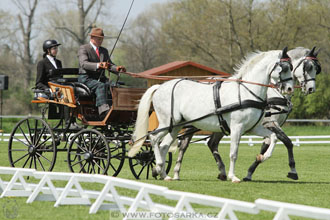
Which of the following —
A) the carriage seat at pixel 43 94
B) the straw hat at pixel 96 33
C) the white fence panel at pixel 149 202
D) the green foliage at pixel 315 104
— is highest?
the straw hat at pixel 96 33

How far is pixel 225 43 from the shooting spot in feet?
137

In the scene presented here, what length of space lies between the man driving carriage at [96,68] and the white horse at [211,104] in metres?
0.67

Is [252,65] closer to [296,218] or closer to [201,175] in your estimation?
[201,175]

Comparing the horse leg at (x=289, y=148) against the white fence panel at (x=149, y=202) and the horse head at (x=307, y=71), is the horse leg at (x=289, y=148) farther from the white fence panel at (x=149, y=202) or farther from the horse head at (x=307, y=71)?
the white fence panel at (x=149, y=202)

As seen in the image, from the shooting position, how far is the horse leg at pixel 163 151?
34.2 ft

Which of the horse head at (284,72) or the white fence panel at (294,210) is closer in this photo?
the white fence panel at (294,210)

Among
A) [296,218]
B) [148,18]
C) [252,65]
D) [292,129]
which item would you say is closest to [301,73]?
[252,65]

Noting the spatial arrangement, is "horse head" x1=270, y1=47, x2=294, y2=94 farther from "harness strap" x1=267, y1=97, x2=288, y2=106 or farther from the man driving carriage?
the man driving carriage

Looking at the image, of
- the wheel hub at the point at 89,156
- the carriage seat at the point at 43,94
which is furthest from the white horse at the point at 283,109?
the carriage seat at the point at 43,94

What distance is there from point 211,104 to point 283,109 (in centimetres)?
204

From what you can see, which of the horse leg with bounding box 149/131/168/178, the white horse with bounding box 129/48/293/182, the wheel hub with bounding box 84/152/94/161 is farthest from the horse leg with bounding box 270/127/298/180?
the wheel hub with bounding box 84/152/94/161

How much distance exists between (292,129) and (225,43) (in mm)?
9948

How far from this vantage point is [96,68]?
10.6 m

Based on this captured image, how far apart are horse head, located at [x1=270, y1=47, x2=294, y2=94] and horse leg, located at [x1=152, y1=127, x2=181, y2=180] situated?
1896 millimetres
